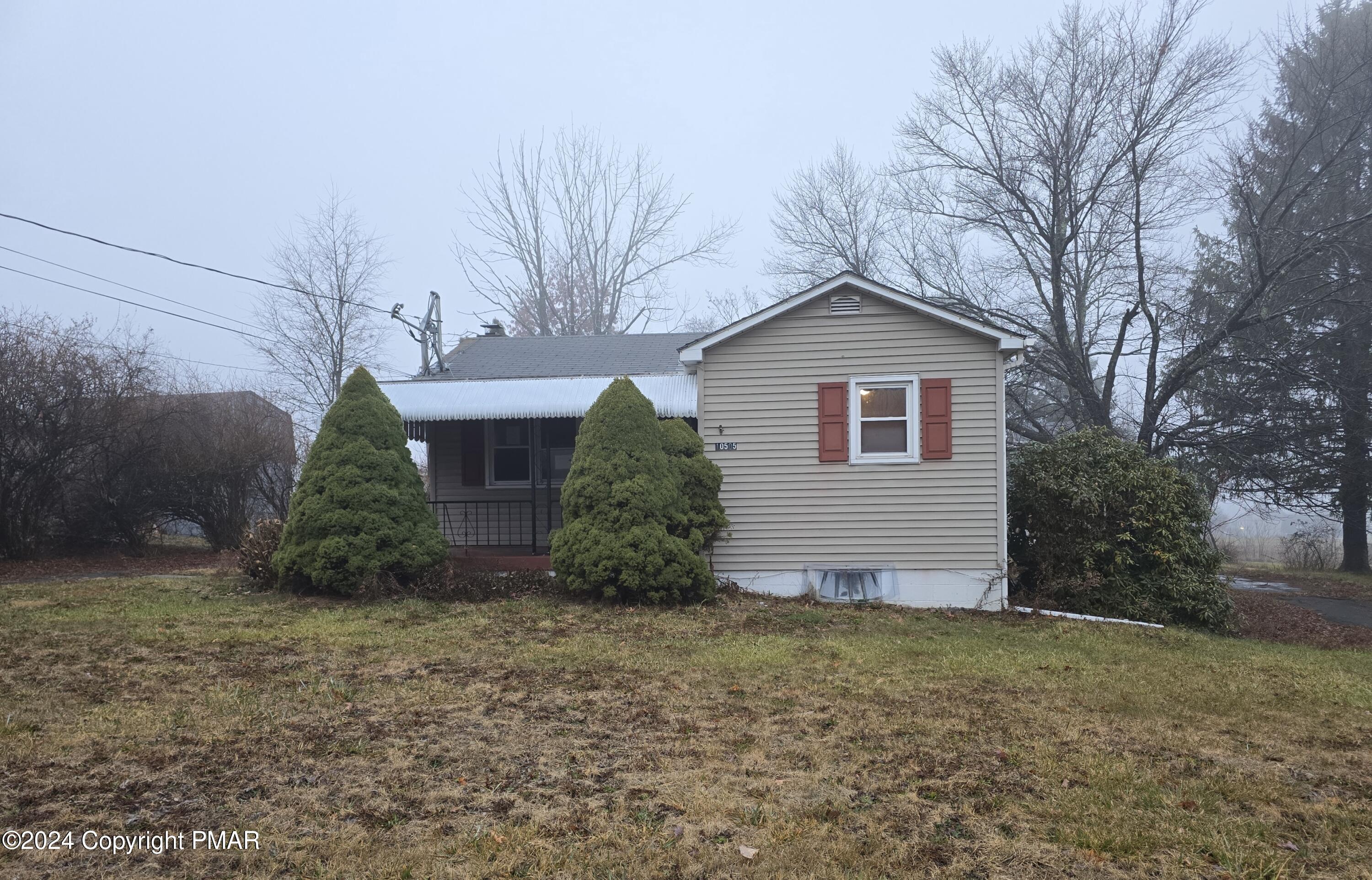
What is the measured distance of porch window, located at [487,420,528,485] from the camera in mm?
14250

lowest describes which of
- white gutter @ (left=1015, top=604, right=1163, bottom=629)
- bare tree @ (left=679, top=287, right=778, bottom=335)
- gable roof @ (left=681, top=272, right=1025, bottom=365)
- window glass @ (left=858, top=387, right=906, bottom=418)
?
white gutter @ (left=1015, top=604, right=1163, bottom=629)

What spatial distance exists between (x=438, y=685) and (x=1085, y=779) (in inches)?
174

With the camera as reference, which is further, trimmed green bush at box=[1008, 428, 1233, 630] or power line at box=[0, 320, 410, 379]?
power line at box=[0, 320, 410, 379]

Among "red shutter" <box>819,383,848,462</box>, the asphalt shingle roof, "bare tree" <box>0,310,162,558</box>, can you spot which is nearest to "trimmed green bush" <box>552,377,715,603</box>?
"red shutter" <box>819,383,848,462</box>

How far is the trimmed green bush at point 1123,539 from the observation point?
35.6 feet

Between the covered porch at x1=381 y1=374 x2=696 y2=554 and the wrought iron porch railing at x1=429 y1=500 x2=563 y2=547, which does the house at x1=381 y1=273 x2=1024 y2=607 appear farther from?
the wrought iron porch railing at x1=429 y1=500 x2=563 y2=547

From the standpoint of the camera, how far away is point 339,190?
101ft

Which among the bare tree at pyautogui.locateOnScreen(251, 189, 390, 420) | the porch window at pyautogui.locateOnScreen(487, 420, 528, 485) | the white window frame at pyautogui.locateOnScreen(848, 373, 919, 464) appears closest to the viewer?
the white window frame at pyautogui.locateOnScreen(848, 373, 919, 464)

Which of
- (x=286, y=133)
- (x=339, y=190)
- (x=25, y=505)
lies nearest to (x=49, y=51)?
(x=339, y=190)

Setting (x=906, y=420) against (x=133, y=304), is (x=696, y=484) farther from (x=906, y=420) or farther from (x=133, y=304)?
(x=133, y=304)

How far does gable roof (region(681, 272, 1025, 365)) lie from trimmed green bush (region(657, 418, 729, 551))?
116cm

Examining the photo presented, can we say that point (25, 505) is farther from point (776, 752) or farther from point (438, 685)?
point (776, 752)

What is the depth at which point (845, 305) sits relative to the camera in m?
11.3

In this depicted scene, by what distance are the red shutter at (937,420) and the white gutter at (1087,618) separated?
7.23ft
